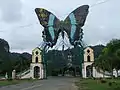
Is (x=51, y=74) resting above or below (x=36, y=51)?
below

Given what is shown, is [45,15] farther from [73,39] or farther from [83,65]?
[83,65]

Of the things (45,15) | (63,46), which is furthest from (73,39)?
(45,15)

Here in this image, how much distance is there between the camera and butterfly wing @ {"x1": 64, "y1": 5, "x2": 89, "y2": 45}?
103062mm

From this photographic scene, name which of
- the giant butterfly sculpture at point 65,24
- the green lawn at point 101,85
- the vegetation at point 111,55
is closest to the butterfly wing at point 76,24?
the giant butterfly sculpture at point 65,24

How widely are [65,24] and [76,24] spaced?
11.7 ft

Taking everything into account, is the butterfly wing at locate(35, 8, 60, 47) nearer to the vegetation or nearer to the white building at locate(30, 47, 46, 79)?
the white building at locate(30, 47, 46, 79)

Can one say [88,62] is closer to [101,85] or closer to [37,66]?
[37,66]

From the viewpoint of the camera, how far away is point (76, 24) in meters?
104

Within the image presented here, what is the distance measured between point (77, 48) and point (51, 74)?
25.2 metres

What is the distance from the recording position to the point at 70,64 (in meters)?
114

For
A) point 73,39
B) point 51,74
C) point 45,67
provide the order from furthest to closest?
point 51,74, point 45,67, point 73,39

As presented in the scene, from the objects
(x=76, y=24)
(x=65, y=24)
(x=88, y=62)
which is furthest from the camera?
(x=88, y=62)

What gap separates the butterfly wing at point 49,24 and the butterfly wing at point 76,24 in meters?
4.15

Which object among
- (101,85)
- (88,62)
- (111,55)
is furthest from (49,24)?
(101,85)
